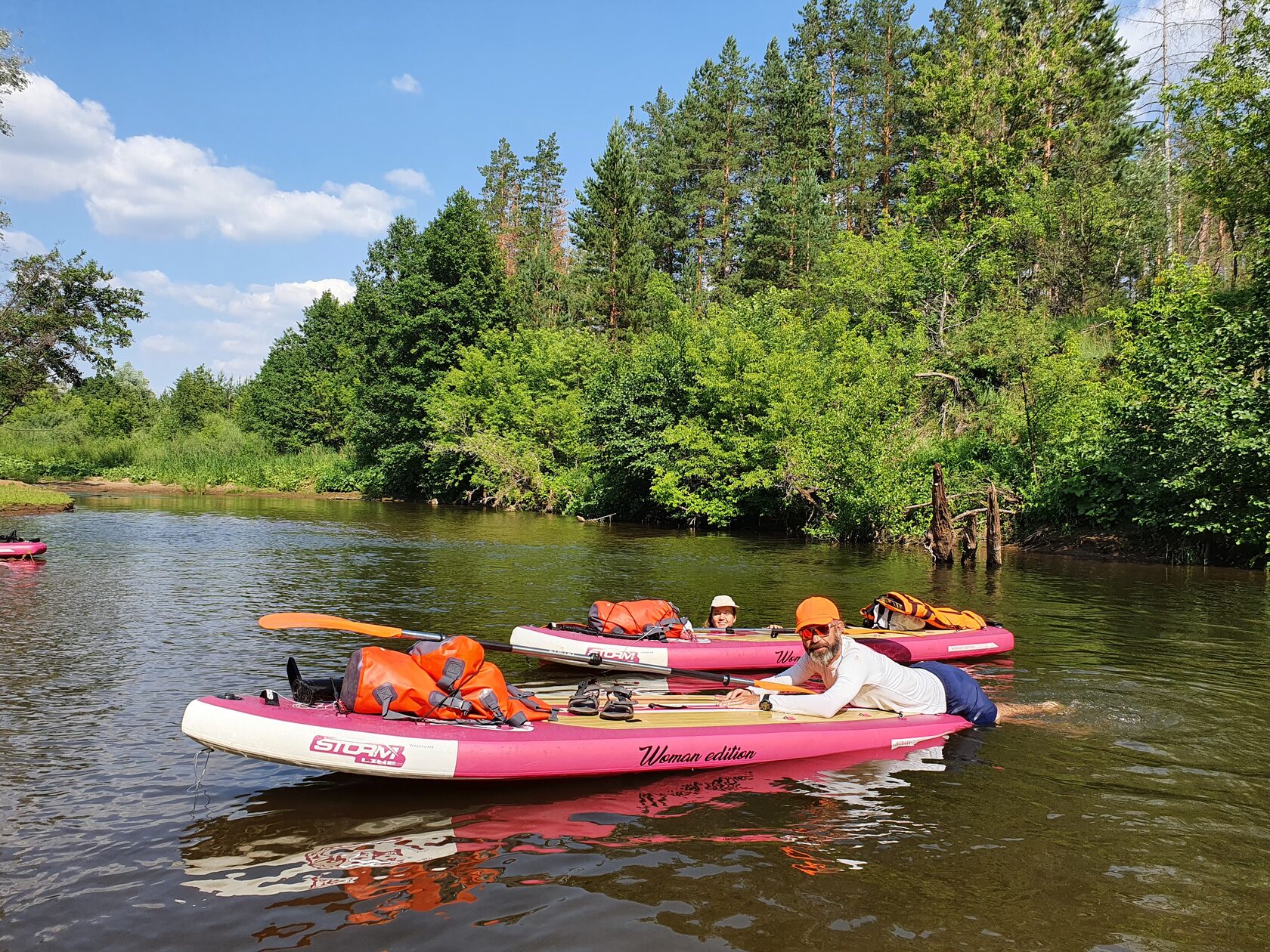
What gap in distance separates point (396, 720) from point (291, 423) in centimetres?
5646

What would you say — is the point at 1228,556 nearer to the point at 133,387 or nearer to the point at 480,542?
the point at 480,542

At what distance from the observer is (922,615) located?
10828mm

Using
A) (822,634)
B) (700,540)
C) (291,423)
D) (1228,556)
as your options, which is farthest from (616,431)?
(291,423)

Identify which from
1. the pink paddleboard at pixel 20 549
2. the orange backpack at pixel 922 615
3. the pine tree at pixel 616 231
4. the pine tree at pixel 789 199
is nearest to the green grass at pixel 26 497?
the pink paddleboard at pixel 20 549

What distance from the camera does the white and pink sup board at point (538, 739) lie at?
5.44 metres

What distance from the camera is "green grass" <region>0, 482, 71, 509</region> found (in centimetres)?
2708

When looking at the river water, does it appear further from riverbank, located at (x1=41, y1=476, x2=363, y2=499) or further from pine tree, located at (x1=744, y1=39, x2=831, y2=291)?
riverbank, located at (x1=41, y1=476, x2=363, y2=499)

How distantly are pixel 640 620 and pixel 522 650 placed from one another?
1460mm

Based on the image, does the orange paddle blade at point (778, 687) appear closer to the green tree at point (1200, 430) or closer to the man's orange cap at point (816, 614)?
the man's orange cap at point (816, 614)

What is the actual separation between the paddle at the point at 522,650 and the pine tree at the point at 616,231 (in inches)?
1245

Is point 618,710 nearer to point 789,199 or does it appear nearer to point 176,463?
point 789,199

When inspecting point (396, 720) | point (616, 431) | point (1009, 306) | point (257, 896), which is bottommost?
point (257, 896)

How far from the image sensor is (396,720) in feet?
19.0

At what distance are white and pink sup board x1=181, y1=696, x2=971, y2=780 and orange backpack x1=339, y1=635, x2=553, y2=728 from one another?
0.36ft
